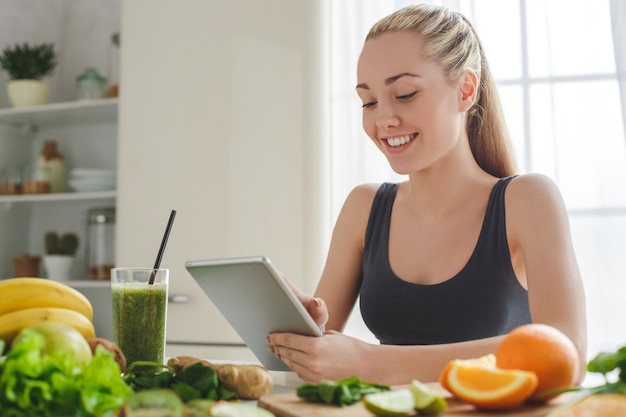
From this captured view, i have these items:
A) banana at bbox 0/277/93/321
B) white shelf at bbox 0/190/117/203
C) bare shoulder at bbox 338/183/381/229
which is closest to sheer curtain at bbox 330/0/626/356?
bare shoulder at bbox 338/183/381/229

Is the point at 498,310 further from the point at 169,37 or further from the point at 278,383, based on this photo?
the point at 169,37

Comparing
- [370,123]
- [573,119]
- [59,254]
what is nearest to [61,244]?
[59,254]

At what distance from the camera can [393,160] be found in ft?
4.60

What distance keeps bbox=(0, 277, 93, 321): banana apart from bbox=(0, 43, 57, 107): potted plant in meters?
2.29

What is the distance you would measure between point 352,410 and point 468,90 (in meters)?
0.97

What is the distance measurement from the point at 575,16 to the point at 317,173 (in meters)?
1.00

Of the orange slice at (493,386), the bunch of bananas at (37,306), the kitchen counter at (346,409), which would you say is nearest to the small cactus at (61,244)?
the bunch of bananas at (37,306)

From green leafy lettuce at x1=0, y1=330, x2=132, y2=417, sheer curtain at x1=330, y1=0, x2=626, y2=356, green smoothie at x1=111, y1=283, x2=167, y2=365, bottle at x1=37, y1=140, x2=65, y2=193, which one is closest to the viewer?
green leafy lettuce at x1=0, y1=330, x2=132, y2=417

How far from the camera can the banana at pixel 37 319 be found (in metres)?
0.78

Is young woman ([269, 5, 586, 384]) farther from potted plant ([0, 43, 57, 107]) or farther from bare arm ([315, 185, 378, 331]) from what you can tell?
potted plant ([0, 43, 57, 107])

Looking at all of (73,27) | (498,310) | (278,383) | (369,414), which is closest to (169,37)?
(73,27)

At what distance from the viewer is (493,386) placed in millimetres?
598

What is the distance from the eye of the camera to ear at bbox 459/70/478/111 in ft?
4.68

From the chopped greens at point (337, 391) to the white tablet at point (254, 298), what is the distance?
206mm
